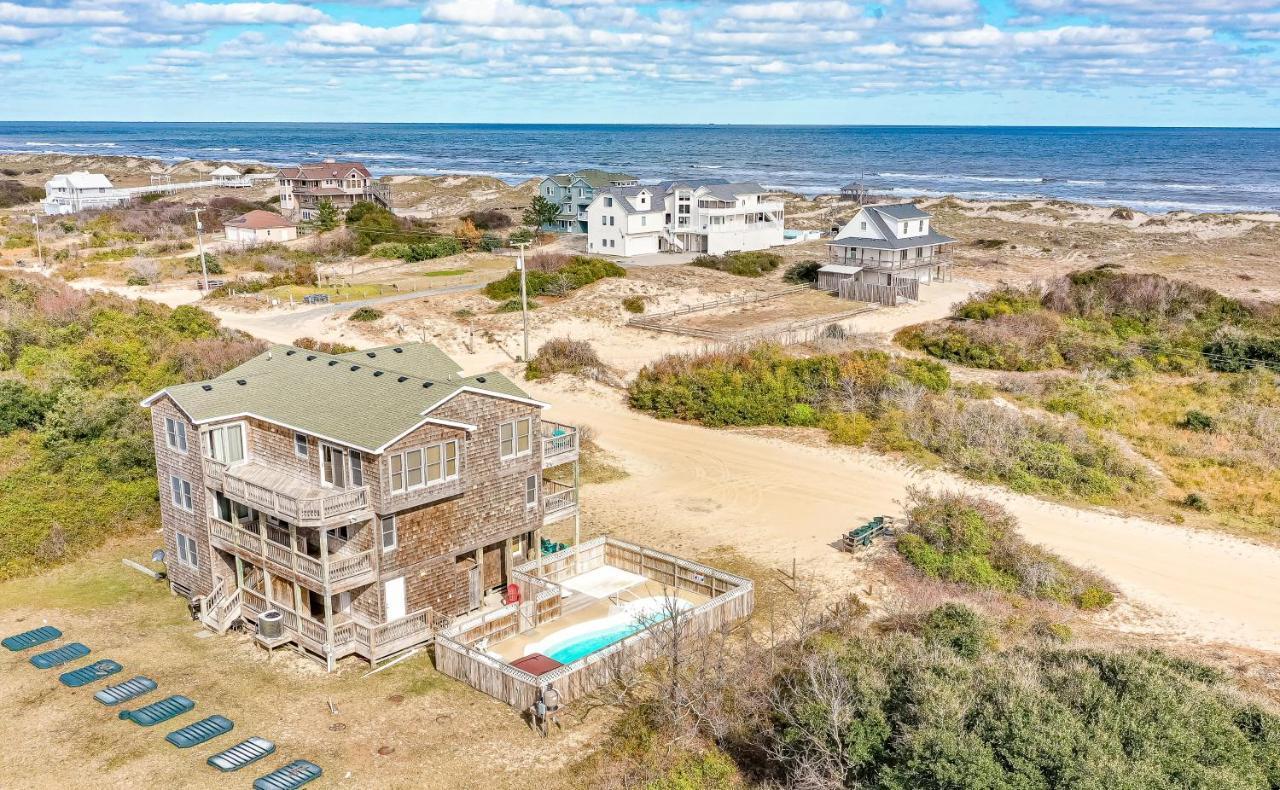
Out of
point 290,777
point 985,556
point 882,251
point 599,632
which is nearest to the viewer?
point 290,777

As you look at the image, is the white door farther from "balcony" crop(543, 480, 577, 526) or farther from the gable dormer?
the gable dormer

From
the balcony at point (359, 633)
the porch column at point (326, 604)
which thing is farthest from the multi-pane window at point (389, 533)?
the balcony at point (359, 633)

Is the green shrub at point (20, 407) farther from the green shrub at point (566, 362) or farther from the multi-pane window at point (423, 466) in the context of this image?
the multi-pane window at point (423, 466)

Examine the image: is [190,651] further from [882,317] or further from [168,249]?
[168,249]

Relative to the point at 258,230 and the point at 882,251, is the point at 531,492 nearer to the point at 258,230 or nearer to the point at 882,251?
the point at 882,251

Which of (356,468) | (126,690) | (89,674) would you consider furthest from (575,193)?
(126,690)

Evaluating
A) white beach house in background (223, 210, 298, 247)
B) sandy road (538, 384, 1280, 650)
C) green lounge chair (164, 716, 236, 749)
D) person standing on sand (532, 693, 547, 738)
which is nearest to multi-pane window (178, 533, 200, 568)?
green lounge chair (164, 716, 236, 749)
